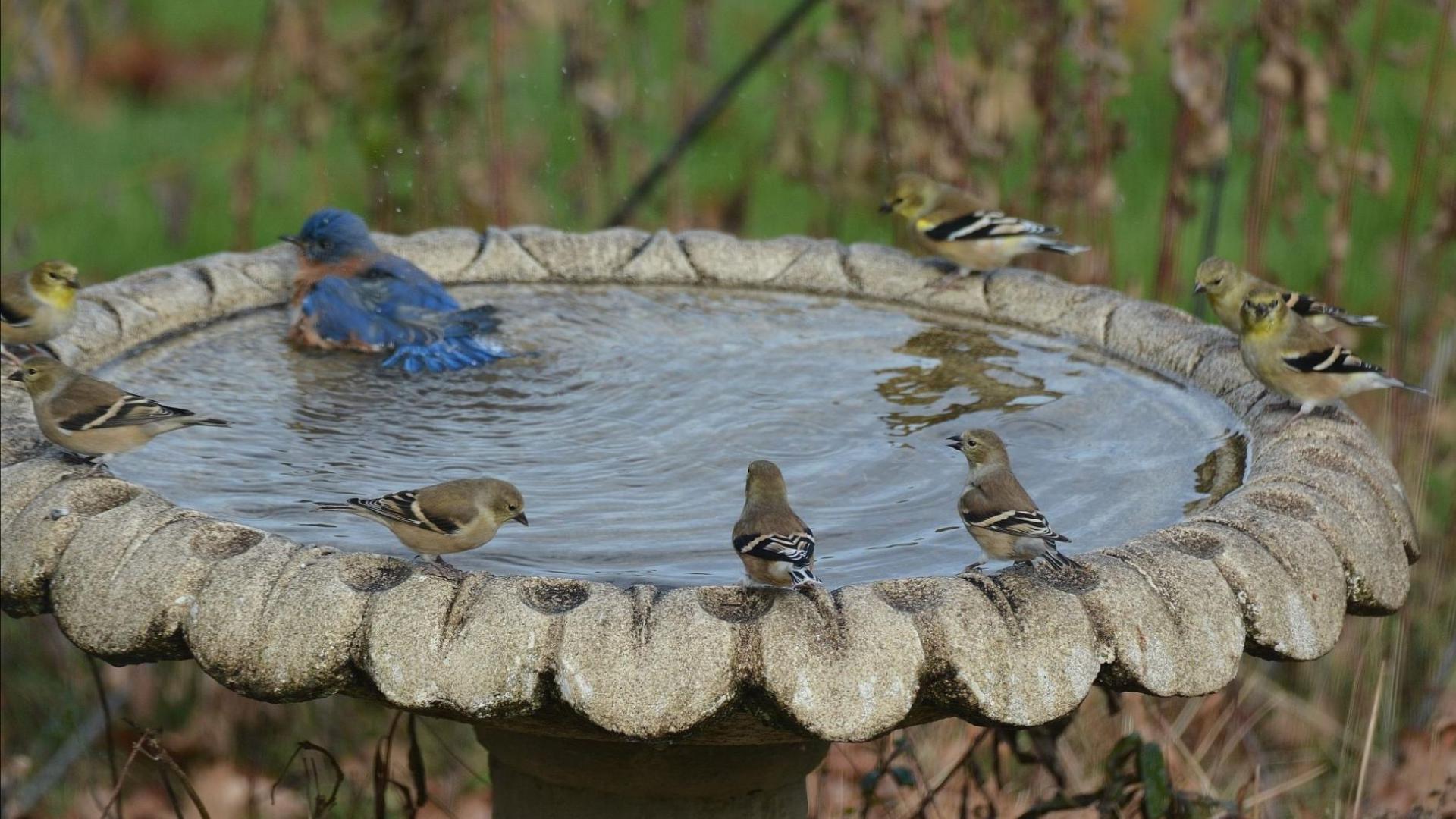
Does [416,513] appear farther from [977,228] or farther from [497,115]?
[497,115]

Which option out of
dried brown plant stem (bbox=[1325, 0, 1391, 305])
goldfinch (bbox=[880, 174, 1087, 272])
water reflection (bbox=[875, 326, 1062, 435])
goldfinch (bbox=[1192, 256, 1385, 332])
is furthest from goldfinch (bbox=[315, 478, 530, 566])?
dried brown plant stem (bbox=[1325, 0, 1391, 305])

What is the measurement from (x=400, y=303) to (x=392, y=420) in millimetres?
773

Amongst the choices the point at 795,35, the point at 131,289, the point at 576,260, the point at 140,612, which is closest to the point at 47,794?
the point at 131,289

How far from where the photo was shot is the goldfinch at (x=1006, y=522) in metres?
3.13

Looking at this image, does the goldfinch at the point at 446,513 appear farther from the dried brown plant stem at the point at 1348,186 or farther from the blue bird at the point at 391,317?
the dried brown plant stem at the point at 1348,186

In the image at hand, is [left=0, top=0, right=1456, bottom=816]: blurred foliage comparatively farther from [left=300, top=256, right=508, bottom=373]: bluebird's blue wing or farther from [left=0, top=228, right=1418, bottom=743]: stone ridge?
[left=0, top=228, right=1418, bottom=743]: stone ridge

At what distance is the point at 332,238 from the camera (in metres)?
5.56

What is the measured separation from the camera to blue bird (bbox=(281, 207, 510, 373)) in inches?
195

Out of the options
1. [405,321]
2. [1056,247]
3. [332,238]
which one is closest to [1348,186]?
[1056,247]

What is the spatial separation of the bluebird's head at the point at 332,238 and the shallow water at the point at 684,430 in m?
0.29

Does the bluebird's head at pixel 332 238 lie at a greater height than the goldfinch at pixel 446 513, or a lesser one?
greater

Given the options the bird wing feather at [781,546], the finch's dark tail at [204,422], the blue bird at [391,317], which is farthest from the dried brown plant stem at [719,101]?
the bird wing feather at [781,546]

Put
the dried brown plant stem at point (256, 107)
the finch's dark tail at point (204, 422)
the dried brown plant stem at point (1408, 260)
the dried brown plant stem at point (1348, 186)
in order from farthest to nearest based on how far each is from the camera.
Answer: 1. the dried brown plant stem at point (256, 107)
2. the dried brown plant stem at point (1348, 186)
3. the dried brown plant stem at point (1408, 260)
4. the finch's dark tail at point (204, 422)

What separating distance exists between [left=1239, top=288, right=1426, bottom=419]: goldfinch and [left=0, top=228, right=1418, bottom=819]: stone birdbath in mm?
244
